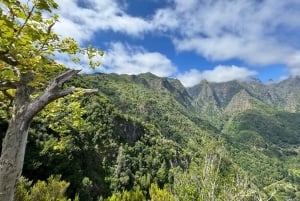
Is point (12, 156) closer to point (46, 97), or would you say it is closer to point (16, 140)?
point (16, 140)

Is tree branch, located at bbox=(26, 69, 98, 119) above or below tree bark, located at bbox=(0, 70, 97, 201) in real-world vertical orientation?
above

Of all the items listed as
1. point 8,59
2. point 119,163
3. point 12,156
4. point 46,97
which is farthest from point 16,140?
point 119,163

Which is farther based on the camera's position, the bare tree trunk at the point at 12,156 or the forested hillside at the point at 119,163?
the forested hillside at the point at 119,163

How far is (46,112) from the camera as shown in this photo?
7.26 meters

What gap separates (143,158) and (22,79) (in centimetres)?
9862

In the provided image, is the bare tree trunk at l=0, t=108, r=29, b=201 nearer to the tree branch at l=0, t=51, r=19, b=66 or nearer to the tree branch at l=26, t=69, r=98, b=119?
the tree branch at l=26, t=69, r=98, b=119

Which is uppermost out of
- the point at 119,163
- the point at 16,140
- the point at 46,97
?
the point at 46,97

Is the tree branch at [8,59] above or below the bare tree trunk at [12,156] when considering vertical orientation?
above

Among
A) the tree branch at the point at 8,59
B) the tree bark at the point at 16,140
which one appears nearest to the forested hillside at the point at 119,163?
the tree bark at the point at 16,140

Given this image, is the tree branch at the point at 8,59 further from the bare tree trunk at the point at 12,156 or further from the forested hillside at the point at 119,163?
the forested hillside at the point at 119,163

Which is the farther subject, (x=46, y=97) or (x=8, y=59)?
(x=8, y=59)

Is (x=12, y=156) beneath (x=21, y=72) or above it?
beneath

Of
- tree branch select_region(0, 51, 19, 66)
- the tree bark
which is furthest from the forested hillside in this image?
tree branch select_region(0, 51, 19, 66)

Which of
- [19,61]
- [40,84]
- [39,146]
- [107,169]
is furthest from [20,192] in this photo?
[107,169]
